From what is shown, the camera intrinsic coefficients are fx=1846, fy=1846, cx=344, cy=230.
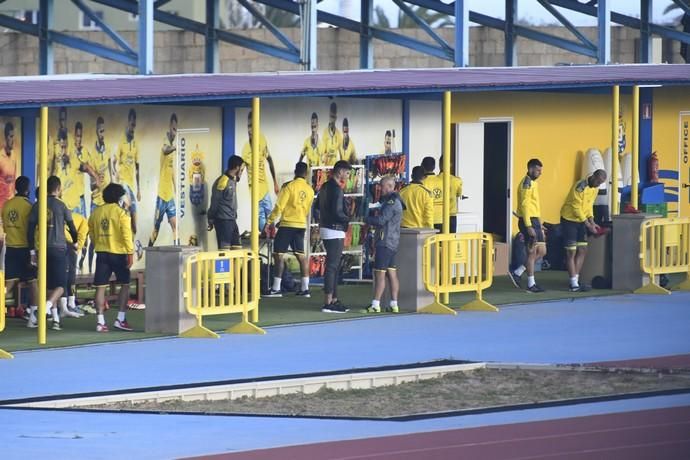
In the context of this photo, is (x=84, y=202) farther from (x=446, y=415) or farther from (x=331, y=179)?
(x=446, y=415)

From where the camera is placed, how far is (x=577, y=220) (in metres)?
25.0

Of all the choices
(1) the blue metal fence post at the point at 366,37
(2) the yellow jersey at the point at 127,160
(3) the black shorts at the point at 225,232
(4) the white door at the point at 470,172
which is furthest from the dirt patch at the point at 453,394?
(1) the blue metal fence post at the point at 366,37

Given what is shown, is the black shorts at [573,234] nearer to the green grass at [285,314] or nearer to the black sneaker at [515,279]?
the green grass at [285,314]

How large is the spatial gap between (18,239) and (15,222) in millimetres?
193

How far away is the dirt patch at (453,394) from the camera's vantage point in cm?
1588

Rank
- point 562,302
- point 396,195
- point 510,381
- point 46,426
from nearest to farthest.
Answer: point 46,426, point 510,381, point 396,195, point 562,302

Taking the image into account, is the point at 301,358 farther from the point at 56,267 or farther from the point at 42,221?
the point at 56,267

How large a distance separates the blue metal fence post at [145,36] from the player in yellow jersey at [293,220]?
2.45 metres

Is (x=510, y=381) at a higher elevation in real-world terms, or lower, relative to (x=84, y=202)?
lower

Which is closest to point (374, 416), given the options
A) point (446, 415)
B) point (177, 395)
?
point (446, 415)

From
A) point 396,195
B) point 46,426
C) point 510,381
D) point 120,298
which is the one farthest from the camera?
point 396,195

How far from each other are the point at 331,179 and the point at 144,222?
2.56m

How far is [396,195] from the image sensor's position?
22.3 meters

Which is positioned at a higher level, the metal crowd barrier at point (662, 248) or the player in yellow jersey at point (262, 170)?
the player in yellow jersey at point (262, 170)
